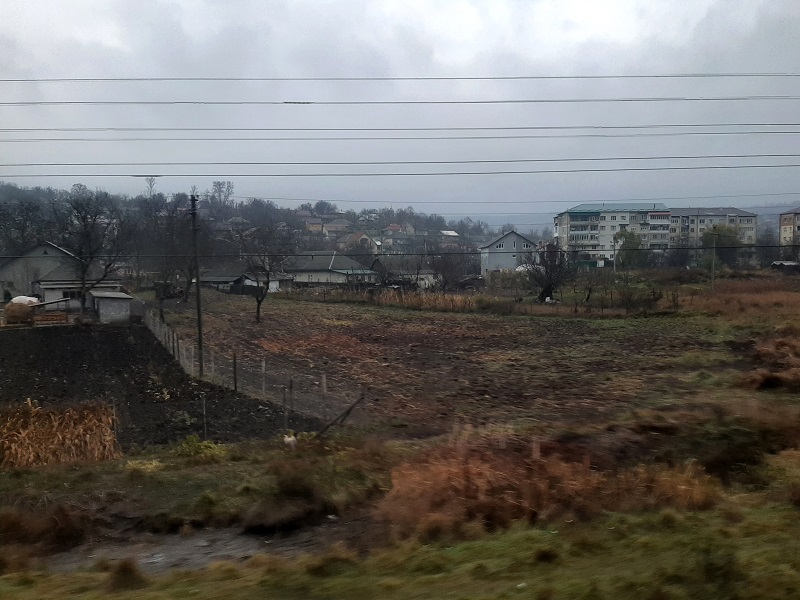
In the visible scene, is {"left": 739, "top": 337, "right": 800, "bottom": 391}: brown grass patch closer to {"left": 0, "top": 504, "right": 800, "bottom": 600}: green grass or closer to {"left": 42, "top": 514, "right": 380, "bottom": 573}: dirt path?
{"left": 0, "top": 504, "right": 800, "bottom": 600}: green grass

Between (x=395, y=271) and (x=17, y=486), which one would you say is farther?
(x=395, y=271)

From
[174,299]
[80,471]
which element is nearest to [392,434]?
[80,471]

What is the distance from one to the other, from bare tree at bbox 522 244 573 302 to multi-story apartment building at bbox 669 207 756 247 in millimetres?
7134

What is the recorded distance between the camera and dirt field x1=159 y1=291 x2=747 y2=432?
54.0 feet

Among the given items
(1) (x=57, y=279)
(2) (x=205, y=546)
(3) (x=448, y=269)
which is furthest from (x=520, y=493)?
(3) (x=448, y=269)

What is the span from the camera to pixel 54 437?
39.9 ft

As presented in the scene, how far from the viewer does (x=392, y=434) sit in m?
12.8

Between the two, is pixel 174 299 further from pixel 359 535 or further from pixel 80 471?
pixel 359 535

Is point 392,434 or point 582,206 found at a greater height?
point 582,206

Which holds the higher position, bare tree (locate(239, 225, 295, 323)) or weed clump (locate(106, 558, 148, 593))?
bare tree (locate(239, 225, 295, 323))

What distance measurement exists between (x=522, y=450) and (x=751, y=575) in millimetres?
4422

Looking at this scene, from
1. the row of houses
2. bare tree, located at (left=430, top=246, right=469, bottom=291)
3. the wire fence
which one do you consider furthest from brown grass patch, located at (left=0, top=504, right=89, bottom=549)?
bare tree, located at (left=430, top=246, right=469, bottom=291)

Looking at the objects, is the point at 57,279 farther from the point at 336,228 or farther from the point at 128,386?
the point at 336,228

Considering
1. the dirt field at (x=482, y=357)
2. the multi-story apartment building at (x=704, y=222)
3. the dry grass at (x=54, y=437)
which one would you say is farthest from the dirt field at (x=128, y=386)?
Result: the multi-story apartment building at (x=704, y=222)
